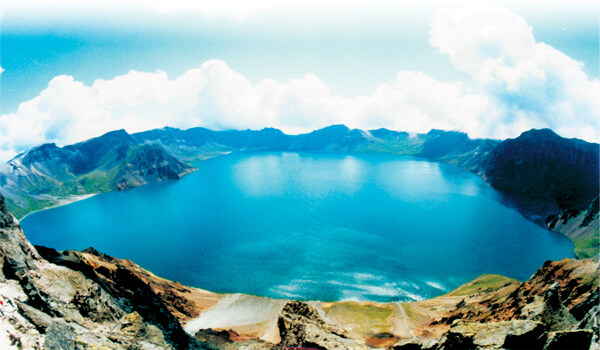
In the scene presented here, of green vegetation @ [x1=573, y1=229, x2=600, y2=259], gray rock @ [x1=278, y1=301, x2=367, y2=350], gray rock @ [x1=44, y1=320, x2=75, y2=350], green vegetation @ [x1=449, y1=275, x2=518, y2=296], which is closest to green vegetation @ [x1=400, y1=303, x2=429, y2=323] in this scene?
green vegetation @ [x1=449, y1=275, x2=518, y2=296]

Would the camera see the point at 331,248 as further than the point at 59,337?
Yes

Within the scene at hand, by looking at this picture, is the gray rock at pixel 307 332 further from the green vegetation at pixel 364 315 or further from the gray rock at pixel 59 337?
the gray rock at pixel 59 337

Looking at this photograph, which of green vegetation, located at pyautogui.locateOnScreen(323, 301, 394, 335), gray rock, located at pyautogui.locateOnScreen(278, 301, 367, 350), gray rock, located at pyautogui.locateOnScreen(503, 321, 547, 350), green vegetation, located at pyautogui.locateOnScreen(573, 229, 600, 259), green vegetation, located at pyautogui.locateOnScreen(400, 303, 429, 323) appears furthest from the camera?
green vegetation, located at pyautogui.locateOnScreen(573, 229, 600, 259)

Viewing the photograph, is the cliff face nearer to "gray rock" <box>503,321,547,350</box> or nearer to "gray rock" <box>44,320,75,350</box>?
"gray rock" <box>44,320,75,350</box>

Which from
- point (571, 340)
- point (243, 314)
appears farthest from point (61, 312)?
point (243, 314)

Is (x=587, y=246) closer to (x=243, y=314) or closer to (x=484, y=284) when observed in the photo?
(x=484, y=284)

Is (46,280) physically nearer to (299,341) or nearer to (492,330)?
(299,341)
